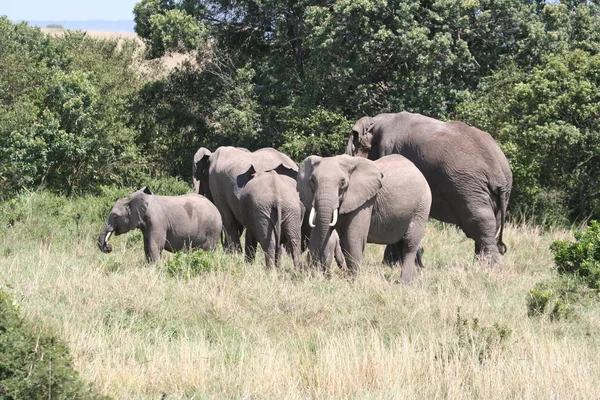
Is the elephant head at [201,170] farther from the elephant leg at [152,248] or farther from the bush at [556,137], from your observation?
the bush at [556,137]

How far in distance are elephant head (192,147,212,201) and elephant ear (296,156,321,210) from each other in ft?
16.6

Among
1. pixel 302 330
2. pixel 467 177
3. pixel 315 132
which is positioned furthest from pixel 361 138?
pixel 302 330

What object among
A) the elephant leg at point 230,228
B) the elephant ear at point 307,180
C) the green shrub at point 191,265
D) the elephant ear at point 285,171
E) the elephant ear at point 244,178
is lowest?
the elephant leg at point 230,228

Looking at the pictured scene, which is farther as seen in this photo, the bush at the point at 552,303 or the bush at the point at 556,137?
the bush at the point at 556,137

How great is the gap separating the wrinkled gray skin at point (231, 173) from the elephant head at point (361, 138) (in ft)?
3.04

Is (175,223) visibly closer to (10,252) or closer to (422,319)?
(10,252)

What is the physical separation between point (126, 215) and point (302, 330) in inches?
196

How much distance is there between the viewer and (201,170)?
53.3 feet

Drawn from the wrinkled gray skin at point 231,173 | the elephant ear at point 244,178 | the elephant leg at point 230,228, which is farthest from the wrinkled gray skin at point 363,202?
the elephant leg at point 230,228

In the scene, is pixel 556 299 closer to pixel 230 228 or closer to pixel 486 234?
pixel 486 234

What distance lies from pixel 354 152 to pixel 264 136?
6.40m

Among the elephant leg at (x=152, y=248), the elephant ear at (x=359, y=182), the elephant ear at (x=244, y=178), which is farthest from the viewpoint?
the elephant ear at (x=244, y=178)

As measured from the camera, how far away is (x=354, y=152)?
566 inches

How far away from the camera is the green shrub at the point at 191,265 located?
1112 centimetres
